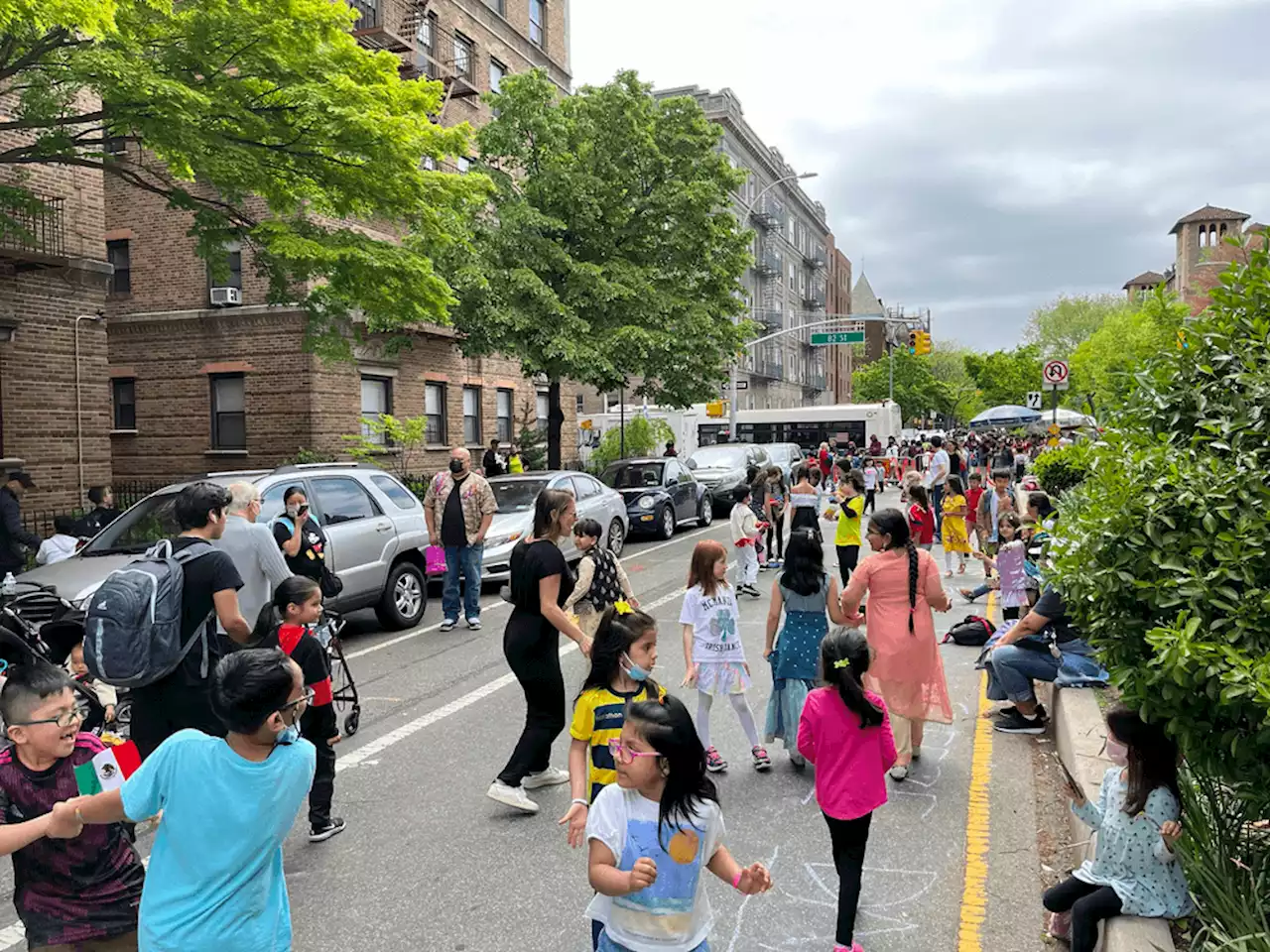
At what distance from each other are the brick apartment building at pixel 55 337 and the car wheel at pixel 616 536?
9089mm

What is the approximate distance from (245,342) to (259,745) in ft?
68.8

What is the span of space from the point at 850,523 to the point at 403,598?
16.9ft

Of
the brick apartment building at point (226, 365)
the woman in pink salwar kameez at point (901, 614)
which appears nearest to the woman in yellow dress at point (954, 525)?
the woman in pink salwar kameez at point (901, 614)

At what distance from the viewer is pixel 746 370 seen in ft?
187

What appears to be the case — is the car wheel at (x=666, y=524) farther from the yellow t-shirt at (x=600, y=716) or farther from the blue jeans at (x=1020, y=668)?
the yellow t-shirt at (x=600, y=716)

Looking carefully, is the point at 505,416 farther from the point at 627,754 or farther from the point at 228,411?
the point at 627,754

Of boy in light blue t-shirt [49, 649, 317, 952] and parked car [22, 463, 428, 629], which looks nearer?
boy in light blue t-shirt [49, 649, 317, 952]

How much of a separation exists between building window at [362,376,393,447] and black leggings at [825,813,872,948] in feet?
65.9

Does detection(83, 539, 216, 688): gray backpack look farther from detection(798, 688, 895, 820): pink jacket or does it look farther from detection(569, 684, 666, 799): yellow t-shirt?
detection(798, 688, 895, 820): pink jacket

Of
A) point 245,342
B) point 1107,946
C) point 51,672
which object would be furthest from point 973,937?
point 245,342

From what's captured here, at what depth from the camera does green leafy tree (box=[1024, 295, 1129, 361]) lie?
73.8 metres

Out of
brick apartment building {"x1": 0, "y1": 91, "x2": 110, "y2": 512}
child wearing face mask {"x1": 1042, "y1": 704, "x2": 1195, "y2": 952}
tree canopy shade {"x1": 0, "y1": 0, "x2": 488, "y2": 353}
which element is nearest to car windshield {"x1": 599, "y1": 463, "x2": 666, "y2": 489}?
tree canopy shade {"x1": 0, "y1": 0, "x2": 488, "y2": 353}

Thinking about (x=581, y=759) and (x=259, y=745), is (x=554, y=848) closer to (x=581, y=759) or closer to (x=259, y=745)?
(x=581, y=759)

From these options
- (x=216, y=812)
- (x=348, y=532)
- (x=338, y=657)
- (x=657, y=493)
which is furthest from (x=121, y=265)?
(x=216, y=812)
